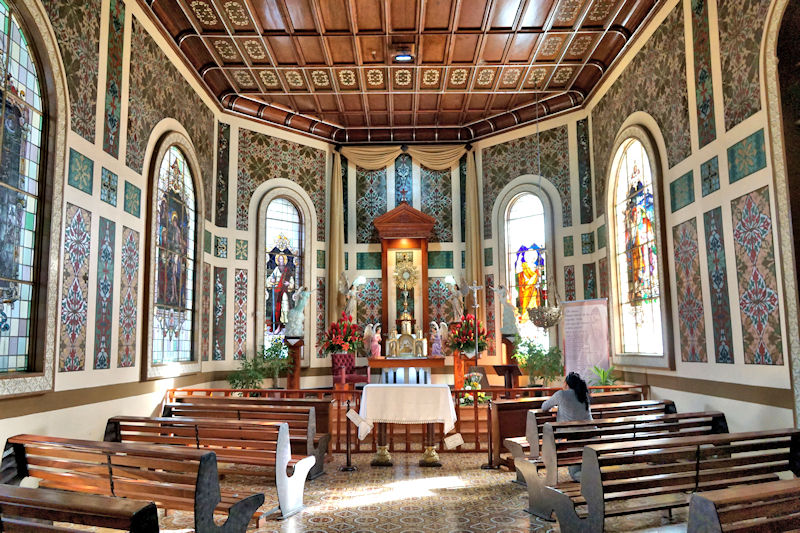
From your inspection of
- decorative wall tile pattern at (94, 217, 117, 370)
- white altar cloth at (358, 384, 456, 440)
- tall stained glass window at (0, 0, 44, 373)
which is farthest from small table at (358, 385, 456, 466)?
tall stained glass window at (0, 0, 44, 373)

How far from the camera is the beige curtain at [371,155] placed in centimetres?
1473

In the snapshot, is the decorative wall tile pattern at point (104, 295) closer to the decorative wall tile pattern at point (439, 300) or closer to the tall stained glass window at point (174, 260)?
the tall stained glass window at point (174, 260)

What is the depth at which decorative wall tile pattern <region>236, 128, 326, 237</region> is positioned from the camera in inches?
502

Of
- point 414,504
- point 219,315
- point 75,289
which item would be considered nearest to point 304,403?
point 414,504

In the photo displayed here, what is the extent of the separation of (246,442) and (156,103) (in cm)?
588

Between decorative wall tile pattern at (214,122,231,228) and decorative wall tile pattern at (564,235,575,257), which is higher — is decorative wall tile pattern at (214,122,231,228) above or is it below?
above

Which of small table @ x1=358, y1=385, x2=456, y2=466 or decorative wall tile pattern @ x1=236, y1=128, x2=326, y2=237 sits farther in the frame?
decorative wall tile pattern @ x1=236, y1=128, x2=326, y2=237

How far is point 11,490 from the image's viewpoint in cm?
293

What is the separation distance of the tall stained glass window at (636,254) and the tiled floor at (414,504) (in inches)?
155

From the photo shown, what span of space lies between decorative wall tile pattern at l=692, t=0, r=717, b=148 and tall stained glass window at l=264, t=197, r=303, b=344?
8.93m

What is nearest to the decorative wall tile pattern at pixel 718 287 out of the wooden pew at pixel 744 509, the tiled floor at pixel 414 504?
the tiled floor at pixel 414 504

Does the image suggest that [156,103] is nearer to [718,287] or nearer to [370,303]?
[370,303]

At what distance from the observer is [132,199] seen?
8258mm

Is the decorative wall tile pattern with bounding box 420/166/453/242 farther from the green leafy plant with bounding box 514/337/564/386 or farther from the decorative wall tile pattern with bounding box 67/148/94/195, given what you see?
the decorative wall tile pattern with bounding box 67/148/94/195
